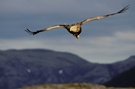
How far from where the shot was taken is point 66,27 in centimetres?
2458

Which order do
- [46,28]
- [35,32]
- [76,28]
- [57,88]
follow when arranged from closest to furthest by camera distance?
1. [76,28]
2. [46,28]
3. [35,32]
4. [57,88]

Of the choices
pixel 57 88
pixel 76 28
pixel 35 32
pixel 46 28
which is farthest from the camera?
pixel 57 88

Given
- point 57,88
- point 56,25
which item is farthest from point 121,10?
point 57,88

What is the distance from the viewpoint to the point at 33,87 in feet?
194

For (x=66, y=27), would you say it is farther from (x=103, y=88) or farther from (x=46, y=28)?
(x=103, y=88)

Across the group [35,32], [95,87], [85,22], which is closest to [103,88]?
[95,87]

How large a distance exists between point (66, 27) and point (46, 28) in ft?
5.92

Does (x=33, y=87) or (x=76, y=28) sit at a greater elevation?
(x=76, y=28)

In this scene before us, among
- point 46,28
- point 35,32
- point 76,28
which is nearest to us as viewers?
point 76,28

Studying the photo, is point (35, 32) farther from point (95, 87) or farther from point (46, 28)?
point (95, 87)

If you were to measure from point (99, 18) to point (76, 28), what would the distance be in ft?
5.63

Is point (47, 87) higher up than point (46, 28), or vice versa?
point (46, 28)

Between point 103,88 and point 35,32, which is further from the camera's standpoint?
point 103,88

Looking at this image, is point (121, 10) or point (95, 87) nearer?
point (121, 10)
